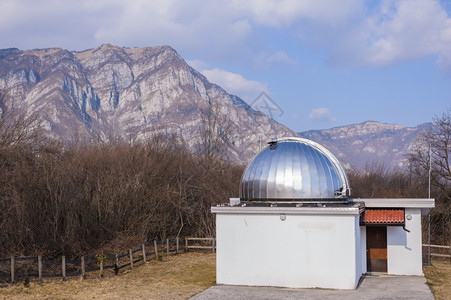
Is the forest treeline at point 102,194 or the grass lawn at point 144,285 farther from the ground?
the forest treeline at point 102,194

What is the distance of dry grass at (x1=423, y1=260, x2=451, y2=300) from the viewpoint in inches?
724

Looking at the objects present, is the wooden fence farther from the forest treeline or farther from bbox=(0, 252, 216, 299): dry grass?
the forest treeline

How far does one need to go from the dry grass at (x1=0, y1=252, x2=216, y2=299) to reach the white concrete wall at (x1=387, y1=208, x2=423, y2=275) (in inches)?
329

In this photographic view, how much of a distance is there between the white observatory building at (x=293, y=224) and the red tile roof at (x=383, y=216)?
0.14 feet

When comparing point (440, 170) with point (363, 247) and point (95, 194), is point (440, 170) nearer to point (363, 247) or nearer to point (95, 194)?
point (363, 247)

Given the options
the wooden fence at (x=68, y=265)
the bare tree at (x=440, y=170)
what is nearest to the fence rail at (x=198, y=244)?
the wooden fence at (x=68, y=265)

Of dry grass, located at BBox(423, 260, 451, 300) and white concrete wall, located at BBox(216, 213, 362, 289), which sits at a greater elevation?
white concrete wall, located at BBox(216, 213, 362, 289)

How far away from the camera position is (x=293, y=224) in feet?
62.7

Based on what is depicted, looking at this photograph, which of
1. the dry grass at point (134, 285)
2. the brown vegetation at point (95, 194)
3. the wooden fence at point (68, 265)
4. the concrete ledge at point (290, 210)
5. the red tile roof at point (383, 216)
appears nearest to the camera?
the dry grass at point (134, 285)

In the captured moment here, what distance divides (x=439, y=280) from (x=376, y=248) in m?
2.97

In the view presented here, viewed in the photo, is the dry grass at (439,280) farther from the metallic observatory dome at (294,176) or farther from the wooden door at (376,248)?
the metallic observatory dome at (294,176)

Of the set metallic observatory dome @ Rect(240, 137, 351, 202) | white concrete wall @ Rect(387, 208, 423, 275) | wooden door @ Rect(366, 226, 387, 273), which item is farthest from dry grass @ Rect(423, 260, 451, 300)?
metallic observatory dome @ Rect(240, 137, 351, 202)

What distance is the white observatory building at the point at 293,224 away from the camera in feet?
61.4

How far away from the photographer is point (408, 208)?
22.9 meters
